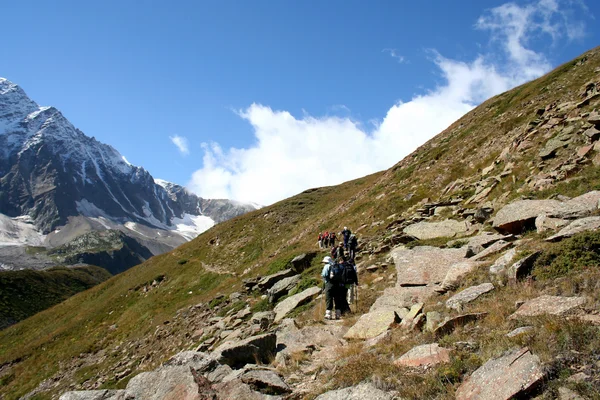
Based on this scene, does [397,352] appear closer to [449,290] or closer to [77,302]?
[449,290]

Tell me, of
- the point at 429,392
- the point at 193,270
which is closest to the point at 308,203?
the point at 193,270

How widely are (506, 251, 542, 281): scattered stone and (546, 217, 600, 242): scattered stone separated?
1.21m

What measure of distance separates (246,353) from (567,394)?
8012 millimetres

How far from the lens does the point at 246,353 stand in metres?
10.6

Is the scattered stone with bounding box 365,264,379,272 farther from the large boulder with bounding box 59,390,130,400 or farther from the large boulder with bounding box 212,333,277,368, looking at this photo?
the large boulder with bounding box 59,390,130,400

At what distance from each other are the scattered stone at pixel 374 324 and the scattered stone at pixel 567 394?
5.50m

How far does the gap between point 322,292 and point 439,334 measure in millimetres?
10226

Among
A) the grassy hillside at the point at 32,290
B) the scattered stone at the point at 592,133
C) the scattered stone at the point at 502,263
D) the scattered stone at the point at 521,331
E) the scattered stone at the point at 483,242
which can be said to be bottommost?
the scattered stone at the point at 521,331

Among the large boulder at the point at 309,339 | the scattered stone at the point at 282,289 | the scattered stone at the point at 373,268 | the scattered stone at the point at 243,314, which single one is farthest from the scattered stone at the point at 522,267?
the scattered stone at the point at 243,314

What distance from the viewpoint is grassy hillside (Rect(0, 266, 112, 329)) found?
83.8 m

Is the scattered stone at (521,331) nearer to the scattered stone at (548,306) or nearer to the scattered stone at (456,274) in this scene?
the scattered stone at (548,306)

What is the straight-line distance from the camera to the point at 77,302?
52.5 metres

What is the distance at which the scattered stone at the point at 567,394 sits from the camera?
15.3 ft

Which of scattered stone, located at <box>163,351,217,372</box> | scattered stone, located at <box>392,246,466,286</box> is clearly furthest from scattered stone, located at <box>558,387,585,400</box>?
scattered stone, located at <box>163,351,217,372</box>
